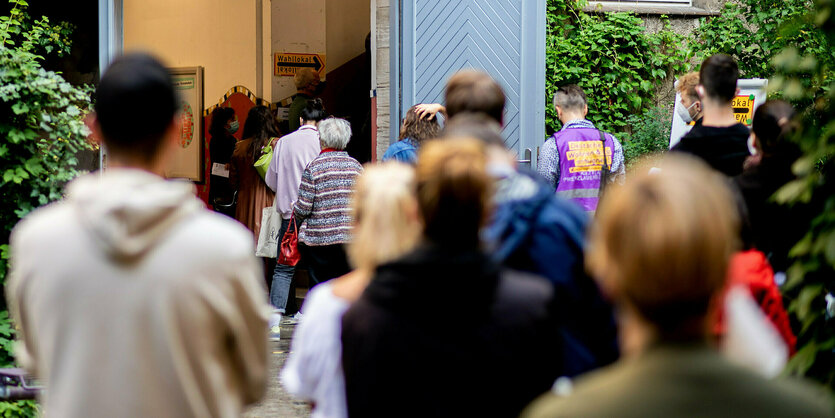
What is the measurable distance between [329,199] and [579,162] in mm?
1908

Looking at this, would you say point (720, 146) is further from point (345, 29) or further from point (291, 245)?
point (345, 29)

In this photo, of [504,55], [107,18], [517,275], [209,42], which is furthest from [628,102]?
[517,275]

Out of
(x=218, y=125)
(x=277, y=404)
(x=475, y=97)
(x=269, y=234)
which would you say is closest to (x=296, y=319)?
(x=269, y=234)

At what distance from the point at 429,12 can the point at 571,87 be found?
1.43 m

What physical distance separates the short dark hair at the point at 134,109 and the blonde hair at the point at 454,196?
2.18 ft

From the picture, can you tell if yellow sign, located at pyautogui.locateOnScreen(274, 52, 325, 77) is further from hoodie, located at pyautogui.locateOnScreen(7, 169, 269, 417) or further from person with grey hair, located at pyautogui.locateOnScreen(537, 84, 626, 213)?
hoodie, located at pyautogui.locateOnScreen(7, 169, 269, 417)

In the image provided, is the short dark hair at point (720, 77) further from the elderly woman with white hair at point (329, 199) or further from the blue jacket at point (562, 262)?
the elderly woman with white hair at point (329, 199)

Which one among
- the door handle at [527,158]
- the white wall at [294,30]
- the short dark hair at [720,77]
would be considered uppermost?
the white wall at [294,30]

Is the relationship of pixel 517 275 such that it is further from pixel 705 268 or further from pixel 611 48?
pixel 611 48

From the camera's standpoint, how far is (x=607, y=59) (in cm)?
982

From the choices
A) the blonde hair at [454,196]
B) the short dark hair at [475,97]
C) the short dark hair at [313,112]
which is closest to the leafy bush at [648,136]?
the short dark hair at [313,112]

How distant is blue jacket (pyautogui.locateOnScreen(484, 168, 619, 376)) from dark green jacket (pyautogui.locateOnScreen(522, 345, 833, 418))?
1320mm

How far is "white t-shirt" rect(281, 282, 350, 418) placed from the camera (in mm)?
2902

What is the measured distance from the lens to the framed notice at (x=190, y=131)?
42.0 ft
